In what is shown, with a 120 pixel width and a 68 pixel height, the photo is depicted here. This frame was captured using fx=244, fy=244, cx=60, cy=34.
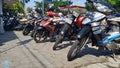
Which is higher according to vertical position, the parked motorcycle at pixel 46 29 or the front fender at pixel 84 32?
the front fender at pixel 84 32

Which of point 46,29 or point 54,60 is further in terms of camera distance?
point 46,29

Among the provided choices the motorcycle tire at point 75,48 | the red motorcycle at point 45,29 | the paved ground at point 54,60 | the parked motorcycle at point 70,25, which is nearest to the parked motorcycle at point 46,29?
the red motorcycle at point 45,29

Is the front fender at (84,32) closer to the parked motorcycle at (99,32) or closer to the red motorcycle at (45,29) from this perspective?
the parked motorcycle at (99,32)

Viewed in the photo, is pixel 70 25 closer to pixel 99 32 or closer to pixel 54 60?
pixel 99 32

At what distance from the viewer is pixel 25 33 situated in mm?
13969

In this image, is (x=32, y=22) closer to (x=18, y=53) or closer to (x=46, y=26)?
(x=46, y=26)

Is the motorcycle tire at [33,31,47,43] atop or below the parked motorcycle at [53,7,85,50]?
below

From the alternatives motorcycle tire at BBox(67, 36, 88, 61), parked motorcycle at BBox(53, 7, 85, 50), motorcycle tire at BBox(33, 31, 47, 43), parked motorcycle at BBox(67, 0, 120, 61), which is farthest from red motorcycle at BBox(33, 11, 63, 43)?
motorcycle tire at BBox(67, 36, 88, 61)

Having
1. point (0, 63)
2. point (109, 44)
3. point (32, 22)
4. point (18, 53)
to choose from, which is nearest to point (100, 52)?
point (109, 44)

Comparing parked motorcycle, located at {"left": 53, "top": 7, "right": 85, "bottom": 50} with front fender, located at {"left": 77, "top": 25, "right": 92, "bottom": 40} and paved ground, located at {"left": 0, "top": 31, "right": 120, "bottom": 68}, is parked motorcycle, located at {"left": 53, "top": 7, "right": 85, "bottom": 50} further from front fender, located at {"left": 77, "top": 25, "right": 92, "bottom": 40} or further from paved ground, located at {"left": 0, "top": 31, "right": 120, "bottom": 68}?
front fender, located at {"left": 77, "top": 25, "right": 92, "bottom": 40}

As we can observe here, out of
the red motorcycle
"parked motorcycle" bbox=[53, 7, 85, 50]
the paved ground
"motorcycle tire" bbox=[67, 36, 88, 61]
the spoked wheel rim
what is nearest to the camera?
the paved ground

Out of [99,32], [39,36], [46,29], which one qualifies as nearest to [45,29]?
[46,29]

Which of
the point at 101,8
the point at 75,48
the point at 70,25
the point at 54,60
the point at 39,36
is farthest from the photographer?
the point at 39,36

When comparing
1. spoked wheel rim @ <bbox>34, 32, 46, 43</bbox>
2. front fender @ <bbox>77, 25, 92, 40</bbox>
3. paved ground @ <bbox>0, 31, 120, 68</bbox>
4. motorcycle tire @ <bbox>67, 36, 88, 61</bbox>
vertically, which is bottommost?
spoked wheel rim @ <bbox>34, 32, 46, 43</bbox>
